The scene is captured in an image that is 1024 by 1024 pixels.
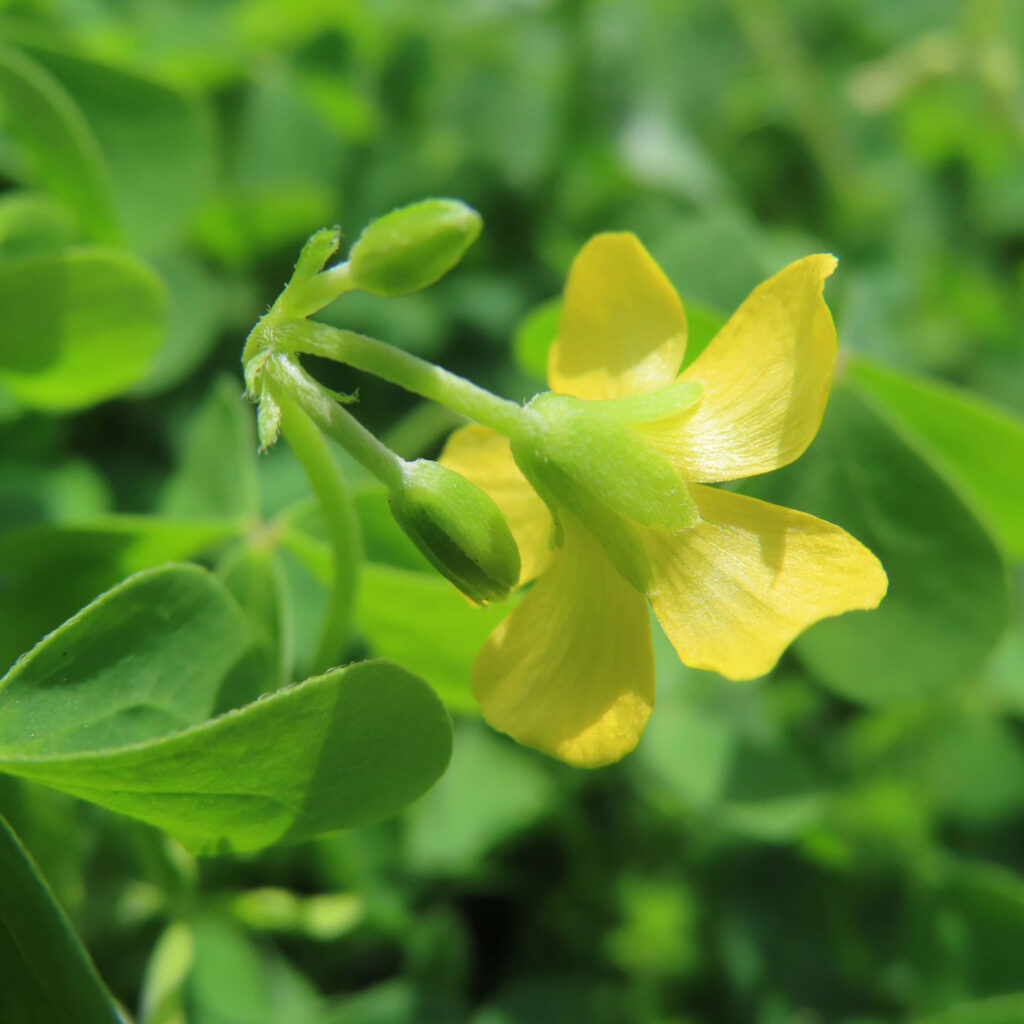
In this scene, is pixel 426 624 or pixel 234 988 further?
pixel 234 988

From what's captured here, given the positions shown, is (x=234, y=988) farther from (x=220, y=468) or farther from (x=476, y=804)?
(x=220, y=468)

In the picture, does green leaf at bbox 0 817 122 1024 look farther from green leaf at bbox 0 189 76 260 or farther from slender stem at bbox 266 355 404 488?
green leaf at bbox 0 189 76 260

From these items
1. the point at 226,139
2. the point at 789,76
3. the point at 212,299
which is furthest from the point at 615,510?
the point at 789,76

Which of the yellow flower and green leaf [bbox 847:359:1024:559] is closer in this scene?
the yellow flower

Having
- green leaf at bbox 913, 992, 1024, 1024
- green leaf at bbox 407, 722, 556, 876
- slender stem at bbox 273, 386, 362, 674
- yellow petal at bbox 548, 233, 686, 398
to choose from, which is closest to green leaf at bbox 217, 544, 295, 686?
slender stem at bbox 273, 386, 362, 674

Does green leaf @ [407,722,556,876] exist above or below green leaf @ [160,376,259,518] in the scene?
below

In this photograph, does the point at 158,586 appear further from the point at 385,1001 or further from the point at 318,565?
the point at 385,1001

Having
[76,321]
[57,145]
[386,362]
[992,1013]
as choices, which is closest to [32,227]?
[57,145]

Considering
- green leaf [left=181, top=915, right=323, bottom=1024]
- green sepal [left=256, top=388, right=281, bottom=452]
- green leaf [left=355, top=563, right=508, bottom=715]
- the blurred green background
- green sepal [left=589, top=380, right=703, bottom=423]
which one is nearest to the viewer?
green sepal [left=256, top=388, right=281, bottom=452]
